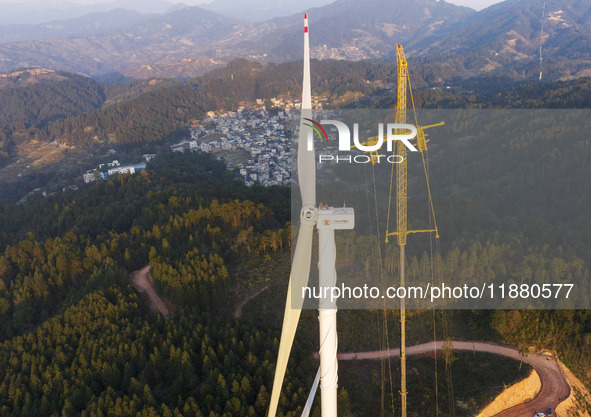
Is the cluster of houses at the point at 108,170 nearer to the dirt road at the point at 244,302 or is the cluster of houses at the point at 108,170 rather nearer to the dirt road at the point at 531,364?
the dirt road at the point at 244,302

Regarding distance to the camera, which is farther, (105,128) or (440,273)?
(105,128)

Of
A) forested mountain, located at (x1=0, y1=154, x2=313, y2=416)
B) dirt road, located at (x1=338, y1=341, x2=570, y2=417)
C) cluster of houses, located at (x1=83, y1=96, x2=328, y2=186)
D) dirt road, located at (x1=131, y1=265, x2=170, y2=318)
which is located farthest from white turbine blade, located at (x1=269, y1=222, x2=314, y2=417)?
cluster of houses, located at (x1=83, y1=96, x2=328, y2=186)

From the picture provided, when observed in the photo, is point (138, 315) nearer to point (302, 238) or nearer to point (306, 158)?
point (302, 238)

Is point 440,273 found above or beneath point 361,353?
above

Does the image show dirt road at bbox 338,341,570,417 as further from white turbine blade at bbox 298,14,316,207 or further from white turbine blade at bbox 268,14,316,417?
white turbine blade at bbox 298,14,316,207

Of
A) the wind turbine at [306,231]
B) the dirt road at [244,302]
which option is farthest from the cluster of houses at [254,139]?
the wind turbine at [306,231]

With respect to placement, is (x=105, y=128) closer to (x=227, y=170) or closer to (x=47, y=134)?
(x=47, y=134)

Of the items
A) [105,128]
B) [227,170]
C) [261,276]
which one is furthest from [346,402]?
[105,128]
